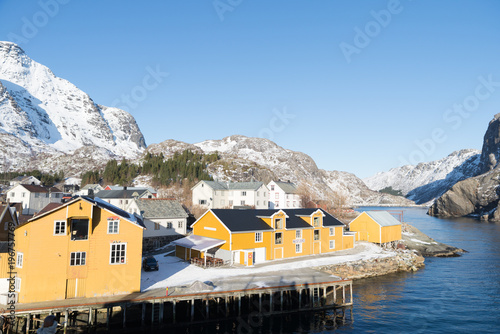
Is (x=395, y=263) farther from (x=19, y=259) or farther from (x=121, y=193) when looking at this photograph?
A: (x=121, y=193)

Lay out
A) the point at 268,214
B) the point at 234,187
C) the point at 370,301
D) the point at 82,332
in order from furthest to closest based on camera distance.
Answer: the point at 234,187 < the point at 268,214 < the point at 370,301 < the point at 82,332

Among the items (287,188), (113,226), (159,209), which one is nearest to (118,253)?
(113,226)

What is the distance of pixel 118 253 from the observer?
31875 mm

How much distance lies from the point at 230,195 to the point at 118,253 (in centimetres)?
7080

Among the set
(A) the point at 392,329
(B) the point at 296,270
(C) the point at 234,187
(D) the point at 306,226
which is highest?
(C) the point at 234,187

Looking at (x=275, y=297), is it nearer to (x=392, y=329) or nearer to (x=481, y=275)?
(x=392, y=329)

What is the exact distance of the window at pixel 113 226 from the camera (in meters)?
31.9

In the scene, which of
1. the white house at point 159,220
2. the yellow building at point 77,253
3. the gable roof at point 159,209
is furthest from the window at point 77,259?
the gable roof at point 159,209

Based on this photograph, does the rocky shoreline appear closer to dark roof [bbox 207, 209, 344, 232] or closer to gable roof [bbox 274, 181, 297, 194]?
dark roof [bbox 207, 209, 344, 232]

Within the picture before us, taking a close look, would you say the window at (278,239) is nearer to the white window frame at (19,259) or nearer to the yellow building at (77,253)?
the yellow building at (77,253)

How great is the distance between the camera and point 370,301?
39.7 m

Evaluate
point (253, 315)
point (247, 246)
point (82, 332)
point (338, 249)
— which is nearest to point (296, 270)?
point (247, 246)

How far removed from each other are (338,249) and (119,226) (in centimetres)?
3822

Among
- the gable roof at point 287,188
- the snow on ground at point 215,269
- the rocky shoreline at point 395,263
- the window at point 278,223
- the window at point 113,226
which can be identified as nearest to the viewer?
the window at point 113,226
